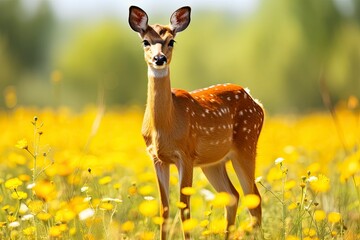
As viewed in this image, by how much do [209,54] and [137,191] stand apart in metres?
25.3

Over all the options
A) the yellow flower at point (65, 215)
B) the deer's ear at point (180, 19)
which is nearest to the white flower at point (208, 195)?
the yellow flower at point (65, 215)

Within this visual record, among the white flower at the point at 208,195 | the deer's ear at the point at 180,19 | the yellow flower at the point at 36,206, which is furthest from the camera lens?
the deer's ear at the point at 180,19

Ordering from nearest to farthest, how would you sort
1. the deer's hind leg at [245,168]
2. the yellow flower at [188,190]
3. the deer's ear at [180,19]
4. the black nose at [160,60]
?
the yellow flower at [188,190] < the black nose at [160,60] < the deer's ear at [180,19] < the deer's hind leg at [245,168]

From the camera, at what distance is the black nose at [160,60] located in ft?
16.5

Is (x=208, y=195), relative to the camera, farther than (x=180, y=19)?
No

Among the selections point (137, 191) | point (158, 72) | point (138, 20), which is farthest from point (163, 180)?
point (138, 20)

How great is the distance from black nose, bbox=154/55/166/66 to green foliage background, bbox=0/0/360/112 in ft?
60.0

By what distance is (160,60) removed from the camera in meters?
5.02

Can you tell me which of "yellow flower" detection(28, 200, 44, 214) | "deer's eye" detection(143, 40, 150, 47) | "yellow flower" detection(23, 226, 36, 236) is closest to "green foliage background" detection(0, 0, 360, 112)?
"deer's eye" detection(143, 40, 150, 47)

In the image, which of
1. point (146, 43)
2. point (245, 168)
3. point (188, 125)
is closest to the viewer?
point (146, 43)

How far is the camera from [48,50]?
121ft

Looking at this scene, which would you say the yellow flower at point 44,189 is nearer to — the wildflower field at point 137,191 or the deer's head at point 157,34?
the wildflower field at point 137,191

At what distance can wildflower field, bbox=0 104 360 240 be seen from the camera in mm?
4465

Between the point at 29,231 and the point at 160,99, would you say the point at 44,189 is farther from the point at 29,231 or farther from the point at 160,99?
the point at 160,99
